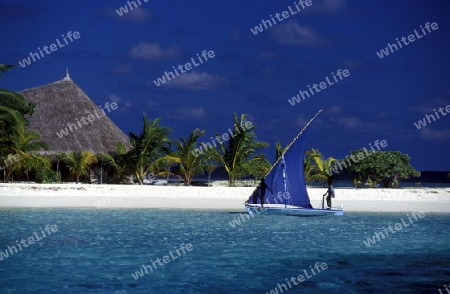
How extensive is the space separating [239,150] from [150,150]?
4.31m

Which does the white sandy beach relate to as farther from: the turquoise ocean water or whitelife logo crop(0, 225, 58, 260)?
whitelife logo crop(0, 225, 58, 260)

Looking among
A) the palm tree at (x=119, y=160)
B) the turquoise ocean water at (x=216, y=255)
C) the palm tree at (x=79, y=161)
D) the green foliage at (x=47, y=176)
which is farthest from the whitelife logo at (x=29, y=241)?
the palm tree at (x=119, y=160)

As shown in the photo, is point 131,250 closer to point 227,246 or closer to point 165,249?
point 165,249

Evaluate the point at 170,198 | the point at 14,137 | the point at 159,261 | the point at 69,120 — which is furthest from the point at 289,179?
the point at 69,120

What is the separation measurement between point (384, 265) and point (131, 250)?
549 centimetres

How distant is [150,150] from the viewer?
3116 cm

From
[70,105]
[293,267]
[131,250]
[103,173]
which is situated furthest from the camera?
[70,105]

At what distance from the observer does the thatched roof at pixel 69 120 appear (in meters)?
33.1

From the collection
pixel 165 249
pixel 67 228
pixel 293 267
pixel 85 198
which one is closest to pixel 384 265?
pixel 293 267

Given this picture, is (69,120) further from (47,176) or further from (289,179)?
(289,179)

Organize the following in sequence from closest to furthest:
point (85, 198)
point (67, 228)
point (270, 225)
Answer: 1. point (67, 228)
2. point (270, 225)
3. point (85, 198)

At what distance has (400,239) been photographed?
17812mm

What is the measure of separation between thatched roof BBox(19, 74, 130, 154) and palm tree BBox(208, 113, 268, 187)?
5.90 m

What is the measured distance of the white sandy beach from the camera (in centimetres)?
2570
